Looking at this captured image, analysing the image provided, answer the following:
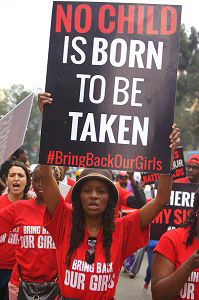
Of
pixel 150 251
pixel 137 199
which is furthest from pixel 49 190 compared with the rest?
pixel 150 251

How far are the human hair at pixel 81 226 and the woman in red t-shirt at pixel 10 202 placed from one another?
1.56 metres

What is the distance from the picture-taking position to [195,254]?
9.05 ft

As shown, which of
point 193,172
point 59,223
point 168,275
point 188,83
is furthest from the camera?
point 188,83

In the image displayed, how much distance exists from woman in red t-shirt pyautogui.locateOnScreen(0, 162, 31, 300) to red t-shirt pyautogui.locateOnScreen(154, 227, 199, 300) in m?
2.09

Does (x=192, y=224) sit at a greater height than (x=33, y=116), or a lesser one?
lesser

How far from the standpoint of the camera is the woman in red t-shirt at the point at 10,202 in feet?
16.5

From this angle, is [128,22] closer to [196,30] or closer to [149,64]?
[149,64]

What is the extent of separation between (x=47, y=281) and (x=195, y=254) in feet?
6.30

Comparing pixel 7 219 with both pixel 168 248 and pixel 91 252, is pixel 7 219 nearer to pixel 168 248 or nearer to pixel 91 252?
pixel 91 252

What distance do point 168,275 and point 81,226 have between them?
64cm

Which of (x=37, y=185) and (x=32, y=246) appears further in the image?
(x=37, y=185)

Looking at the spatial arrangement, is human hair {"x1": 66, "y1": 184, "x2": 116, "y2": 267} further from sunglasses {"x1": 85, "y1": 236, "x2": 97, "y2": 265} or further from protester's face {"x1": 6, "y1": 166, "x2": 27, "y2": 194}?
protester's face {"x1": 6, "y1": 166, "x2": 27, "y2": 194}

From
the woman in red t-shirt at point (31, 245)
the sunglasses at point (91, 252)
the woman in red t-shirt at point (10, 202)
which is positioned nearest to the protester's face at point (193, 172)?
the woman in red t-shirt at point (10, 202)

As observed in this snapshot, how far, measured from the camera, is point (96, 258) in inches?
124
